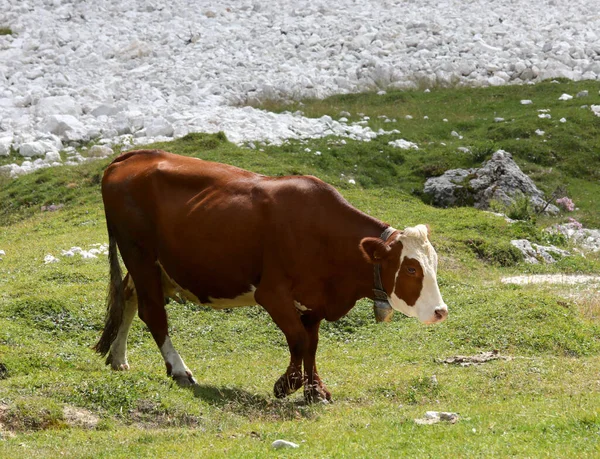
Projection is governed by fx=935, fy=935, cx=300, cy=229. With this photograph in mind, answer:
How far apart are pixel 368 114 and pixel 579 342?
23690mm

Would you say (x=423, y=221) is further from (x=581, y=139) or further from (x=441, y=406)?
(x=441, y=406)

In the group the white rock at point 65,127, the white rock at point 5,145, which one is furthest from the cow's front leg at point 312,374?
the white rock at point 5,145

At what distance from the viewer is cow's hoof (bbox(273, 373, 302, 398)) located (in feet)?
36.2

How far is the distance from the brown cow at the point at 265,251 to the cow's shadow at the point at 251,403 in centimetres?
24

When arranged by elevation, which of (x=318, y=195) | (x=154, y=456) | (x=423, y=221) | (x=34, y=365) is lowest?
(x=423, y=221)

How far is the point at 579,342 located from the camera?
48.1ft

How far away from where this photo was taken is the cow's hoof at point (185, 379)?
1159 centimetres

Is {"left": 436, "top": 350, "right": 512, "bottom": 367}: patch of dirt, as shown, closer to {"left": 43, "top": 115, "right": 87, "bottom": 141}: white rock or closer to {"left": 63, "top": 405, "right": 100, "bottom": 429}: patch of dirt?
{"left": 63, "top": 405, "right": 100, "bottom": 429}: patch of dirt

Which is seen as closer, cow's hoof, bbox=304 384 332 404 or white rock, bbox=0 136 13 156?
cow's hoof, bbox=304 384 332 404

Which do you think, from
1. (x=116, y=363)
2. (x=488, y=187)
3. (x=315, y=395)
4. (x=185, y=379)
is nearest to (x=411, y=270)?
(x=315, y=395)

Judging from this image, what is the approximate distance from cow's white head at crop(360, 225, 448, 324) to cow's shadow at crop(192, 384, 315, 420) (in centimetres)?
169

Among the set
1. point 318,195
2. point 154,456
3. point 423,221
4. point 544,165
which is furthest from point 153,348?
point 544,165

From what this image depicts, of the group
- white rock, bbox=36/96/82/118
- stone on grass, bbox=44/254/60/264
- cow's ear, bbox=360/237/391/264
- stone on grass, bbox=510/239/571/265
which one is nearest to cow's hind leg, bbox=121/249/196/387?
cow's ear, bbox=360/237/391/264

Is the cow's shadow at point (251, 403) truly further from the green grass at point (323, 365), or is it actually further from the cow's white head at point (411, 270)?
the cow's white head at point (411, 270)
